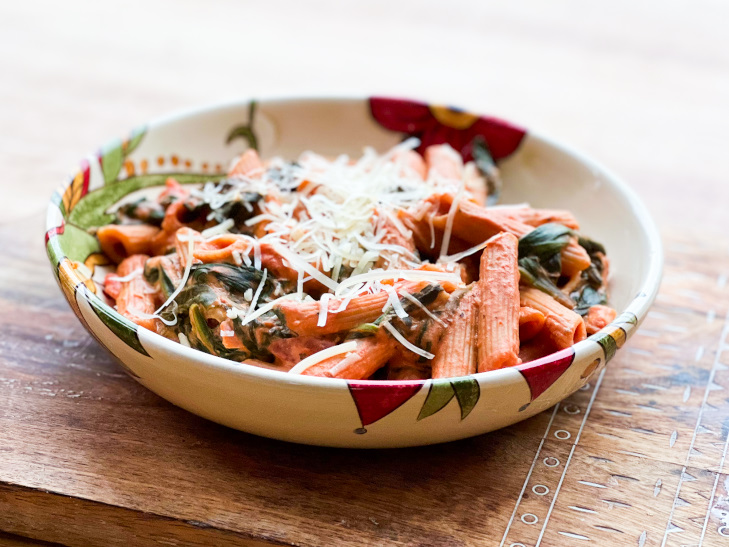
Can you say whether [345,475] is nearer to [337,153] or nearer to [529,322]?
[529,322]

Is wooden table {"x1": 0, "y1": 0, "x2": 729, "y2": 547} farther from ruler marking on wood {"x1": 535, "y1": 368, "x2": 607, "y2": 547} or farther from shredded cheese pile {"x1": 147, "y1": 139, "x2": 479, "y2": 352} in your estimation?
shredded cheese pile {"x1": 147, "y1": 139, "x2": 479, "y2": 352}

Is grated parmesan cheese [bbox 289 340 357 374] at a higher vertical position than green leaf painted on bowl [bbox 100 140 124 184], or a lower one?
lower

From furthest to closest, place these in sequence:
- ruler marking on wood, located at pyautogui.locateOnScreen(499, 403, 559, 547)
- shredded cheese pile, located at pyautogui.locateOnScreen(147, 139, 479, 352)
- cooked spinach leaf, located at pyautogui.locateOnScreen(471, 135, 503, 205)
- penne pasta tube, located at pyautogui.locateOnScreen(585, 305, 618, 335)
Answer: cooked spinach leaf, located at pyautogui.locateOnScreen(471, 135, 503, 205)
penne pasta tube, located at pyautogui.locateOnScreen(585, 305, 618, 335)
shredded cheese pile, located at pyautogui.locateOnScreen(147, 139, 479, 352)
ruler marking on wood, located at pyautogui.locateOnScreen(499, 403, 559, 547)

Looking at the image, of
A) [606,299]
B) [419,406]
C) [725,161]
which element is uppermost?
[419,406]

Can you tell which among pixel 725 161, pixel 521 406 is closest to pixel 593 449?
pixel 521 406

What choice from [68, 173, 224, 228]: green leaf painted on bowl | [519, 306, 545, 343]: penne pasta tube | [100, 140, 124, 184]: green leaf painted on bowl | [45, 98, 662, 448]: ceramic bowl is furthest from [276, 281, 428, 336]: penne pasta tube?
[100, 140, 124, 184]: green leaf painted on bowl

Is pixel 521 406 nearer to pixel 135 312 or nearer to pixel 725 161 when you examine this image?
pixel 135 312

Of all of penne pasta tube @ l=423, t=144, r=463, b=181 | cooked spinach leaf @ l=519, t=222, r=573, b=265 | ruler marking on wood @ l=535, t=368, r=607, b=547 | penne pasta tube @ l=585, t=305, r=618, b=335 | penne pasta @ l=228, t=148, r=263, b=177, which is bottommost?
ruler marking on wood @ l=535, t=368, r=607, b=547
